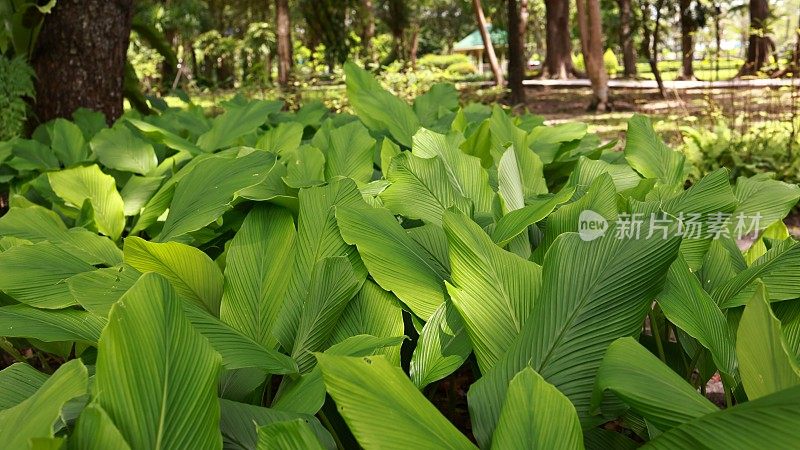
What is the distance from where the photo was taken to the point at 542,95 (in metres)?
17.3

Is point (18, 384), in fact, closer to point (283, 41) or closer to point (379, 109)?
point (379, 109)

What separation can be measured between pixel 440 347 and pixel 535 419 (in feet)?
0.76

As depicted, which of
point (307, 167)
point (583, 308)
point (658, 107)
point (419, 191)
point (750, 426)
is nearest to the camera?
point (750, 426)

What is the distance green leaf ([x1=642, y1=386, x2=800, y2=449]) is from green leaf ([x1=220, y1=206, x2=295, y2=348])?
0.50 metres

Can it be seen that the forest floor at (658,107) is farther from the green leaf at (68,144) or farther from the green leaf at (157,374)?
the green leaf at (157,374)

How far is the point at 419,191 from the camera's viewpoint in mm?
1128

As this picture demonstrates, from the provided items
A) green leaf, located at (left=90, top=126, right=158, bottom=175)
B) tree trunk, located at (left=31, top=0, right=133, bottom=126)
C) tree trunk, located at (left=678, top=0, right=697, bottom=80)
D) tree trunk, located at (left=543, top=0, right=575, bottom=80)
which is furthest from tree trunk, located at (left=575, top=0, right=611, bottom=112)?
green leaf, located at (left=90, top=126, right=158, bottom=175)

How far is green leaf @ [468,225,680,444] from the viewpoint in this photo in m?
0.71

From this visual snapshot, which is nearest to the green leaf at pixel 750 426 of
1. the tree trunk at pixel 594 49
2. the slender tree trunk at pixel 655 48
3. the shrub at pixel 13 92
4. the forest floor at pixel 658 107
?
the shrub at pixel 13 92

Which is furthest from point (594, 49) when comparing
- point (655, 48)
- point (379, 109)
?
point (379, 109)

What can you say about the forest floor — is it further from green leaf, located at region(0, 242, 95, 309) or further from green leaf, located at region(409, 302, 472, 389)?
green leaf, located at region(0, 242, 95, 309)

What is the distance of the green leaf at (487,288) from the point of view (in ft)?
2.53

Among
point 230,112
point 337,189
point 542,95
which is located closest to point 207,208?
point 337,189

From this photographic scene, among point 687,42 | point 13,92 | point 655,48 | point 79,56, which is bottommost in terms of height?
point 687,42
